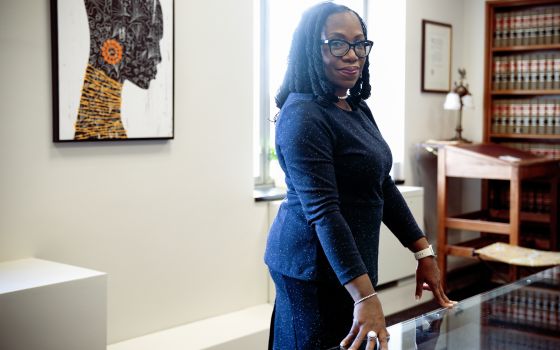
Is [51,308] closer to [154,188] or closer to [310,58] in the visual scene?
[154,188]

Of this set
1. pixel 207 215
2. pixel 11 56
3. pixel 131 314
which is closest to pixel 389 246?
pixel 207 215

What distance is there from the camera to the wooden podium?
4.76 meters

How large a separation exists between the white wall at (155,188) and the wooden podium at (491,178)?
1636mm

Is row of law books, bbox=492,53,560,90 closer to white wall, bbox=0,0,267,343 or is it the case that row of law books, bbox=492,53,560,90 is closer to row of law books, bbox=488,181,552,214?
row of law books, bbox=488,181,552,214

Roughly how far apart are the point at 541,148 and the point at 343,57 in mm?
4410

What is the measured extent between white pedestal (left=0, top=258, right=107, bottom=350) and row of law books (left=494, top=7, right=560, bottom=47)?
4.25 m

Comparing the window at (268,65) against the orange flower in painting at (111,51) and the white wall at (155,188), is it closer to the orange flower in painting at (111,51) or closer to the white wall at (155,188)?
the white wall at (155,188)

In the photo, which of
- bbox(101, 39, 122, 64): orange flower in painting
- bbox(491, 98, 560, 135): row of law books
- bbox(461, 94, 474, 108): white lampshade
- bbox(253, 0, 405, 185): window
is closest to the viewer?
bbox(101, 39, 122, 64): orange flower in painting

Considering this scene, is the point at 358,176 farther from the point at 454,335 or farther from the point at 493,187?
the point at 493,187

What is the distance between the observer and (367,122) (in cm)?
196

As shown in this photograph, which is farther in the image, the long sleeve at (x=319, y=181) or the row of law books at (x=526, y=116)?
the row of law books at (x=526, y=116)

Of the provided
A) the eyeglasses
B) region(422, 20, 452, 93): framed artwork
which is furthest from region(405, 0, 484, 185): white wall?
the eyeglasses

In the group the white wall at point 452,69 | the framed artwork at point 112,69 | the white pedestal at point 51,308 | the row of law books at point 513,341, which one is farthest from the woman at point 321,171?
the white wall at point 452,69

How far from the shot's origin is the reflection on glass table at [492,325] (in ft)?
4.80
